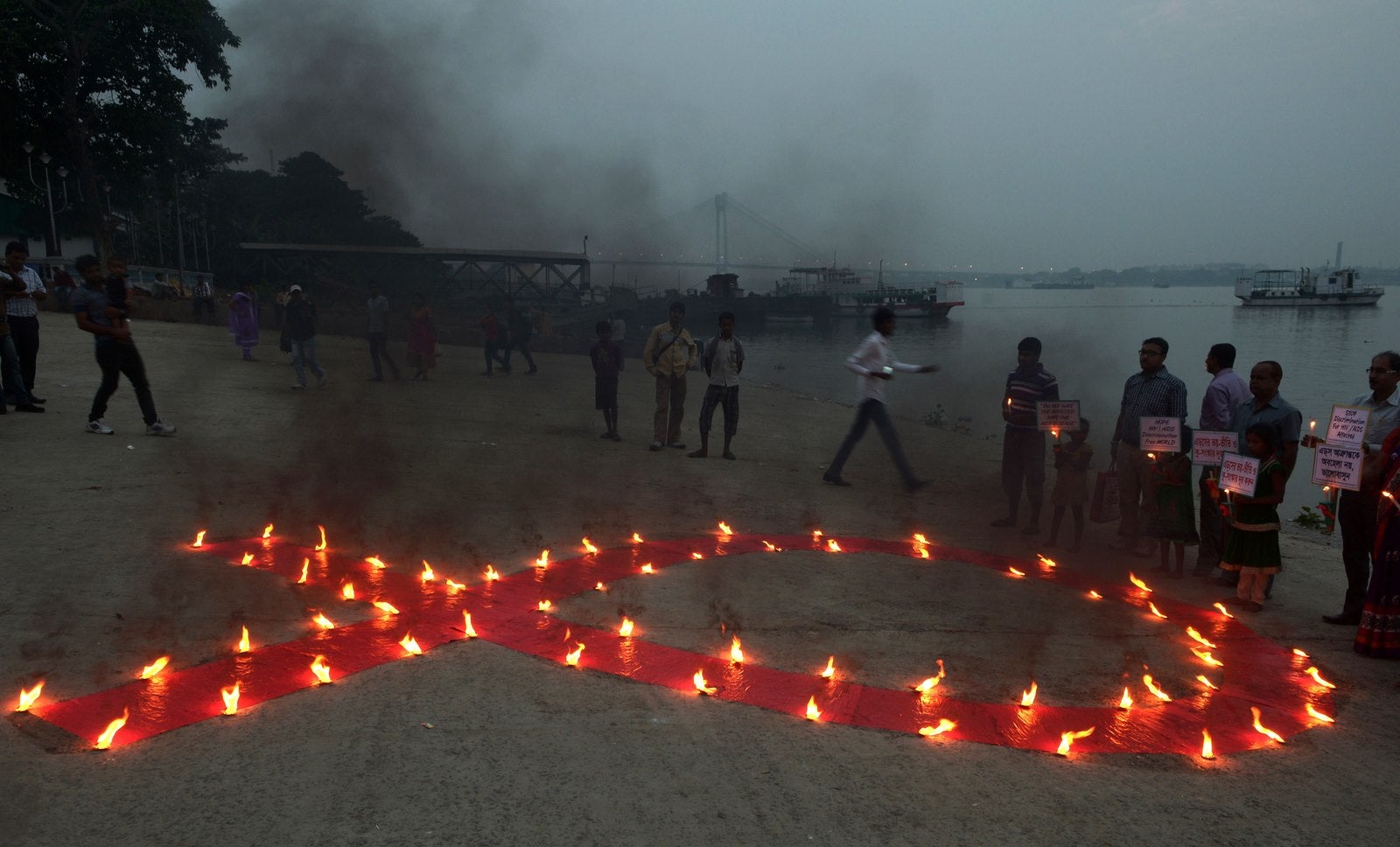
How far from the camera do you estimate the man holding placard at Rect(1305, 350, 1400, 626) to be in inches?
219

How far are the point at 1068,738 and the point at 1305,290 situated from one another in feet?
369

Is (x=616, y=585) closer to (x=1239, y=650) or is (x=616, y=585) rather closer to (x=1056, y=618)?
(x=1056, y=618)

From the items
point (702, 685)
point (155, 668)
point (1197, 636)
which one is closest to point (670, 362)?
point (1197, 636)

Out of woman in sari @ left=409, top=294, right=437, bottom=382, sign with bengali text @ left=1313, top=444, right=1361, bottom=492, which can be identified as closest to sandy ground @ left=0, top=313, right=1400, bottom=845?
sign with bengali text @ left=1313, top=444, right=1361, bottom=492

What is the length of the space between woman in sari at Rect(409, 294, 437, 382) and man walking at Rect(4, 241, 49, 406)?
5.97 metres

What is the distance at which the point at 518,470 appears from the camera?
9477mm

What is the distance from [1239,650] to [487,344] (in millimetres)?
15407

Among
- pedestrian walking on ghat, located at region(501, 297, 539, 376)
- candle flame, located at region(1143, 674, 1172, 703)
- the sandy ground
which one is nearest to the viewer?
the sandy ground

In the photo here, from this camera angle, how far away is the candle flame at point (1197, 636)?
5301 millimetres

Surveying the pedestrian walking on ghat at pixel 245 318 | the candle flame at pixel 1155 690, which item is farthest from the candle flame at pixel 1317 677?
the pedestrian walking on ghat at pixel 245 318

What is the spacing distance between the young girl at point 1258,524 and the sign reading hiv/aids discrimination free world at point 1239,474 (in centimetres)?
8

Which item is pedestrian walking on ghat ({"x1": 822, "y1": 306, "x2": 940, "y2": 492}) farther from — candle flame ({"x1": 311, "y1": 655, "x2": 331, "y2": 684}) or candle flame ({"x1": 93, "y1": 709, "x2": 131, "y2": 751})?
candle flame ({"x1": 93, "y1": 709, "x2": 131, "y2": 751})

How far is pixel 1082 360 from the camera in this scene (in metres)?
47.2

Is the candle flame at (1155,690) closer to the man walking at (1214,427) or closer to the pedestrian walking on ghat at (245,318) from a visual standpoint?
the man walking at (1214,427)
